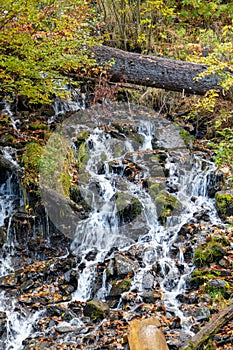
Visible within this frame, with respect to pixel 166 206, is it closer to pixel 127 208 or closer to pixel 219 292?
pixel 127 208

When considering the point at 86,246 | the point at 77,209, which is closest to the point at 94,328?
the point at 86,246

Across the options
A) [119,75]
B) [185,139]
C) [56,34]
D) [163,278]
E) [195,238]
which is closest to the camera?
[56,34]

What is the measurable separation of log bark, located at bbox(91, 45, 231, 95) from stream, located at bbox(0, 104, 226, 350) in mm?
Answer: 1729

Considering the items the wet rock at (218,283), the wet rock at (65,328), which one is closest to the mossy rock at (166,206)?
the wet rock at (218,283)

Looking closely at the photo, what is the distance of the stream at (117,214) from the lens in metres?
5.87

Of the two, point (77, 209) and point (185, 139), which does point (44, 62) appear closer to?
point (77, 209)

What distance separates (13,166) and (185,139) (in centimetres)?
415

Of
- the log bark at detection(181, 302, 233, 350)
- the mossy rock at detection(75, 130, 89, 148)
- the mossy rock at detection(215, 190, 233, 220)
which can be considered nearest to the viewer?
the log bark at detection(181, 302, 233, 350)

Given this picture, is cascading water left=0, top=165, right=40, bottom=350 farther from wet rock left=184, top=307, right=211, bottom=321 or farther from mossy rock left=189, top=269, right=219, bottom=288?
mossy rock left=189, top=269, right=219, bottom=288

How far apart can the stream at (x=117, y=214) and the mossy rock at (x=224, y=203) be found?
0.17m

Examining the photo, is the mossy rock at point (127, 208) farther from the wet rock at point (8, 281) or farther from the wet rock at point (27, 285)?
the wet rock at point (8, 281)

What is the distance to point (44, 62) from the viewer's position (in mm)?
5582

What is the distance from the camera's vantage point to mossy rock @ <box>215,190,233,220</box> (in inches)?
292

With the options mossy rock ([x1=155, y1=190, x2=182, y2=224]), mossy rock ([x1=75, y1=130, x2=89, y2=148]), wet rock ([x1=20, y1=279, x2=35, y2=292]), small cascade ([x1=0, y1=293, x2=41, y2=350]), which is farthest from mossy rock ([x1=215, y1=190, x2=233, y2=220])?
small cascade ([x1=0, y1=293, x2=41, y2=350])
